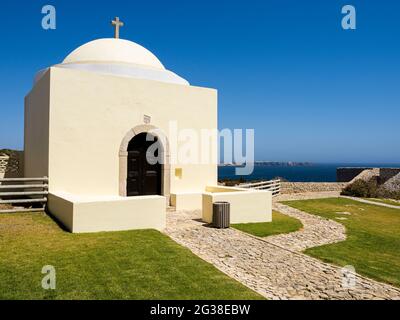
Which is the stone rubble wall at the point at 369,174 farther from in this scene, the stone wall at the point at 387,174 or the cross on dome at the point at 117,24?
the cross on dome at the point at 117,24

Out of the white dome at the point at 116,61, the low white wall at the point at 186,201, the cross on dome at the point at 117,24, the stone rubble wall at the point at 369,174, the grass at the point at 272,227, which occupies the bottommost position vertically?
the grass at the point at 272,227

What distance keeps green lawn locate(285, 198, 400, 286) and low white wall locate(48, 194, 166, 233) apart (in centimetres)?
430

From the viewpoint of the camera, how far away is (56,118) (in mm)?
10727

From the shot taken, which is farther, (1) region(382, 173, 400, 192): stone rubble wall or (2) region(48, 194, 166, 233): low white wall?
(1) region(382, 173, 400, 192): stone rubble wall

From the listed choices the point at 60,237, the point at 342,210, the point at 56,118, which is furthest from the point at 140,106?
the point at 342,210

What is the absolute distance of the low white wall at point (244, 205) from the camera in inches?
410

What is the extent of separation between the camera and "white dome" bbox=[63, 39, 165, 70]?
13.1 m

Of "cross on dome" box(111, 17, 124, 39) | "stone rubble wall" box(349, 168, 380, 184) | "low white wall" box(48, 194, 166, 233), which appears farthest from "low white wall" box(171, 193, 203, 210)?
"stone rubble wall" box(349, 168, 380, 184)

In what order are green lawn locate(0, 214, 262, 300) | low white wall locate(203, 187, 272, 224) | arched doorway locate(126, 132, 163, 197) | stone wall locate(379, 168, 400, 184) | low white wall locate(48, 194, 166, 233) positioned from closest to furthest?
green lawn locate(0, 214, 262, 300)
low white wall locate(48, 194, 166, 233)
low white wall locate(203, 187, 272, 224)
arched doorway locate(126, 132, 163, 197)
stone wall locate(379, 168, 400, 184)

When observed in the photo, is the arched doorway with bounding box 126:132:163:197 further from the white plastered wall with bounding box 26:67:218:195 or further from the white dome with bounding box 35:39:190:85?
the white dome with bounding box 35:39:190:85

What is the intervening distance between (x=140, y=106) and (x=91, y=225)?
5.62 metres

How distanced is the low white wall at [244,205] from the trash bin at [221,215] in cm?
57

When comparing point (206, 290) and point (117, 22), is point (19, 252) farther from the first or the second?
point (117, 22)

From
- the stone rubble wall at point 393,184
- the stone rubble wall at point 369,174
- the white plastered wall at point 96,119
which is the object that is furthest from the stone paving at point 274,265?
the stone rubble wall at point 369,174
